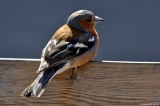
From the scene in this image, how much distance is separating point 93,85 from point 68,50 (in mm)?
610

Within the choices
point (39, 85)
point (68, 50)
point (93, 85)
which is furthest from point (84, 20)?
point (39, 85)

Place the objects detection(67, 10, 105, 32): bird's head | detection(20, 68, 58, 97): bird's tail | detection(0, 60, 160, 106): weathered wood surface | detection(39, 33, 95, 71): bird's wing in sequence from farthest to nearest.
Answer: detection(67, 10, 105, 32): bird's head, detection(39, 33, 95, 71): bird's wing, detection(0, 60, 160, 106): weathered wood surface, detection(20, 68, 58, 97): bird's tail

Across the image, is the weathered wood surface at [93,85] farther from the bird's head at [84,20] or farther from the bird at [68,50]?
the bird's head at [84,20]

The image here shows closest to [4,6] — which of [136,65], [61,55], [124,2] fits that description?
[124,2]

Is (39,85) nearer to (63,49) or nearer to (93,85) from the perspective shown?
(93,85)

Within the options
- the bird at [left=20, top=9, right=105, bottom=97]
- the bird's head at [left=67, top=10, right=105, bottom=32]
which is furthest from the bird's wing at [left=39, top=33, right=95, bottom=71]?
the bird's head at [left=67, top=10, right=105, bottom=32]

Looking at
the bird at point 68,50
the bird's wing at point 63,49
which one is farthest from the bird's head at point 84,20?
the bird's wing at point 63,49

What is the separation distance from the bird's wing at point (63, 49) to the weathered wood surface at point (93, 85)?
14cm

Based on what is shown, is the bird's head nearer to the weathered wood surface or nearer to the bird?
the bird

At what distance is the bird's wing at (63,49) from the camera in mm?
5034

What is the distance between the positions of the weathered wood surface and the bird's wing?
14cm

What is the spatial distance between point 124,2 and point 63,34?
345cm

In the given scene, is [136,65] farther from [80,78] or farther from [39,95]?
[39,95]

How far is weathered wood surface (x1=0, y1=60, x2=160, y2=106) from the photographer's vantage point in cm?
473
